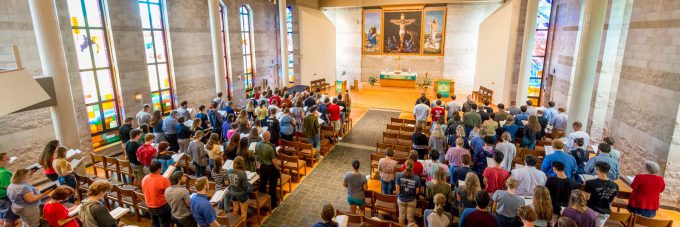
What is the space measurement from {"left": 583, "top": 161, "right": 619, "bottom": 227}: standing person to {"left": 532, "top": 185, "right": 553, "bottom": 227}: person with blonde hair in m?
1.45

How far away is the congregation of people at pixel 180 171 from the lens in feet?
16.6

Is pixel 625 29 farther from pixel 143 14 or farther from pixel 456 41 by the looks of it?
pixel 143 14

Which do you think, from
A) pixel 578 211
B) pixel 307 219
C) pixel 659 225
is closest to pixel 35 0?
pixel 307 219

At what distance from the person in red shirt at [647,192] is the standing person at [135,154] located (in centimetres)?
911

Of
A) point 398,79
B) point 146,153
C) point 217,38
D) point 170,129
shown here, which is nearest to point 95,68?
point 170,129

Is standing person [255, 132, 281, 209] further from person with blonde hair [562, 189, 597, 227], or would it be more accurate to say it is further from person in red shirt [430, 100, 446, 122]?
person in red shirt [430, 100, 446, 122]

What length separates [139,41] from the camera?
11672mm

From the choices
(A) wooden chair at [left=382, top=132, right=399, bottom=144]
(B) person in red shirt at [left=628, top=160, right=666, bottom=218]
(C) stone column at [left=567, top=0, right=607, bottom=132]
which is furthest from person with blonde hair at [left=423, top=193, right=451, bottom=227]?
(C) stone column at [left=567, top=0, right=607, bottom=132]

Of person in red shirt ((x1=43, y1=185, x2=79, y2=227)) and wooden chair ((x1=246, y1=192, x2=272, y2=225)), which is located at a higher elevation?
person in red shirt ((x1=43, y1=185, x2=79, y2=227))

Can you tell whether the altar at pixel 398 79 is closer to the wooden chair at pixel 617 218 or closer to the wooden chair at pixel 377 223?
the wooden chair at pixel 617 218

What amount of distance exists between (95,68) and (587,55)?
14.3 m

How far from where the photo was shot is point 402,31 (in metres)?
22.5

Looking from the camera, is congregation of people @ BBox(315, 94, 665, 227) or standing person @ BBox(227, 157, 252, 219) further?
standing person @ BBox(227, 157, 252, 219)

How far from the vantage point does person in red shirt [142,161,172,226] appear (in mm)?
5520
